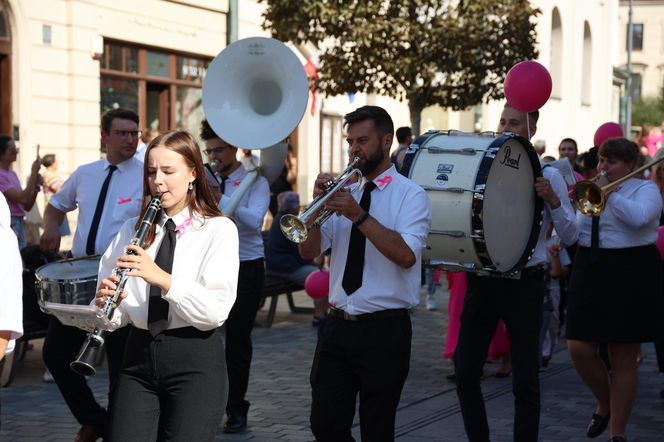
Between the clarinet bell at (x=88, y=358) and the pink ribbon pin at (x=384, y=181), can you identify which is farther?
the pink ribbon pin at (x=384, y=181)

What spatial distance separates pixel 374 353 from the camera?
514 centimetres

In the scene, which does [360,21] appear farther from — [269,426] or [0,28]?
[269,426]

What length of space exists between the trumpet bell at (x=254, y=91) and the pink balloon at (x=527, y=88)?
4.11 feet

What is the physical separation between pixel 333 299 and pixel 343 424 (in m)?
0.56

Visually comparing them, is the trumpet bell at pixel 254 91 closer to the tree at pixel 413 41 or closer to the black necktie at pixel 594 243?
the black necktie at pixel 594 243

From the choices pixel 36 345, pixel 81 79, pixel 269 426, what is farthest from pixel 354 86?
pixel 269 426

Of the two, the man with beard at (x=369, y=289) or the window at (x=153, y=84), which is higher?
the window at (x=153, y=84)

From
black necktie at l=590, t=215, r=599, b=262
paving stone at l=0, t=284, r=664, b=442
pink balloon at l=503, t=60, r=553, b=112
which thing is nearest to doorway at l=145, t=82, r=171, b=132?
paving stone at l=0, t=284, r=664, b=442

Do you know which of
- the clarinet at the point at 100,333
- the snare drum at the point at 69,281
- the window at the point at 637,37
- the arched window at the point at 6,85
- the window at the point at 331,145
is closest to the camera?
the clarinet at the point at 100,333

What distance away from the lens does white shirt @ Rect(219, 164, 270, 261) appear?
7156mm

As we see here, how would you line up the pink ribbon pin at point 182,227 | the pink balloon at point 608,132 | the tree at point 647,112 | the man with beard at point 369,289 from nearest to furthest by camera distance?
1. the pink ribbon pin at point 182,227
2. the man with beard at point 369,289
3. the pink balloon at point 608,132
4. the tree at point 647,112

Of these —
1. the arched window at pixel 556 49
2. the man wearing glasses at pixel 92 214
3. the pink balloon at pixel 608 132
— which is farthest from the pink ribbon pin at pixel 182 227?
the arched window at pixel 556 49

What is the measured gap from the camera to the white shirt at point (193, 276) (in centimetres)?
427

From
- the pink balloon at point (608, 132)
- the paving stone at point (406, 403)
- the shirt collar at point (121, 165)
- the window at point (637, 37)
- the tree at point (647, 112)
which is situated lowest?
the paving stone at point (406, 403)
